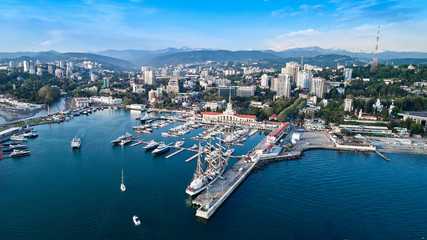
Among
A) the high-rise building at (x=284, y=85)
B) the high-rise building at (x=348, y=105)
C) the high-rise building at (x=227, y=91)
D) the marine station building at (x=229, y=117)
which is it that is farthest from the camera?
the high-rise building at (x=227, y=91)

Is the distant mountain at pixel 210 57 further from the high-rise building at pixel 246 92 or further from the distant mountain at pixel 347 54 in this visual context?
the high-rise building at pixel 246 92

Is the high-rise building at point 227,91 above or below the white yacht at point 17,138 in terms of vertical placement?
above

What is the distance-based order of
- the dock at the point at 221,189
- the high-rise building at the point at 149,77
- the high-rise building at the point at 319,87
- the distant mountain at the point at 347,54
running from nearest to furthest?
the dock at the point at 221,189 < the high-rise building at the point at 319,87 < the high-rise building at the point at 149,77 < the distant mountain at the point at 347,54

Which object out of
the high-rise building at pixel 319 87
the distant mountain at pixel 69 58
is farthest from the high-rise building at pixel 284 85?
the distant mountain at pixel 69 58

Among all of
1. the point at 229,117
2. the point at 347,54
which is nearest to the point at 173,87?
the point at 229,117

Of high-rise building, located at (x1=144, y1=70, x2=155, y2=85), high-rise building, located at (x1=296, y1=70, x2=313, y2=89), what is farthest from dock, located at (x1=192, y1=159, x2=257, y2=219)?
high-rise building, located at (x1=144, y1=70, x2=155, y2=85)

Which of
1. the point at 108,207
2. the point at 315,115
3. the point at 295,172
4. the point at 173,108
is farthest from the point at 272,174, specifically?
the point at 173,108

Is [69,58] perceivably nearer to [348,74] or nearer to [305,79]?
[305,79]
